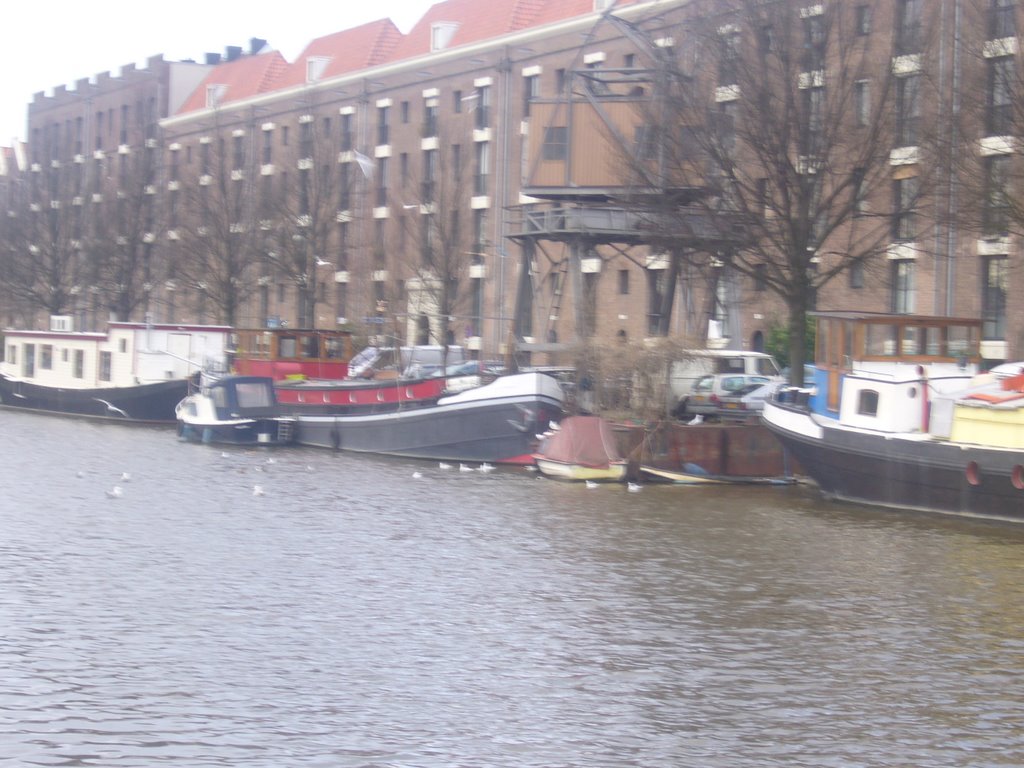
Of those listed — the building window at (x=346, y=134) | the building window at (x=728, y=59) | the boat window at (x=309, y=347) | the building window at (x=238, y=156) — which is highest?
the building window at (x=346, y=134)

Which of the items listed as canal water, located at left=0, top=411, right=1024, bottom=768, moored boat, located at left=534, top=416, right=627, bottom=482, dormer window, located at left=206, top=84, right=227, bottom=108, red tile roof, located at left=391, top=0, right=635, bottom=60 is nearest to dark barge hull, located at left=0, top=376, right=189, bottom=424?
moored boat, located at left=534, top=416, right=627, bottom=482

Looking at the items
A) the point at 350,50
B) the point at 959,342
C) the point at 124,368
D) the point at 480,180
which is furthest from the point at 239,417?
the point at 350,50

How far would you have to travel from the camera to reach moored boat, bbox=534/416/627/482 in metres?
31.9

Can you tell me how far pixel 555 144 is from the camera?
126ft

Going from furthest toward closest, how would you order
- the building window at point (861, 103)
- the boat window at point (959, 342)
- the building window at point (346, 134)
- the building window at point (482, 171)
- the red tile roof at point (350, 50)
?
the red tile roof at point (350, 50)
the building window at point (346, 134)
the building window at point (482, 171)
the building window at point (861, 103)
the boat window at point (959, 342)

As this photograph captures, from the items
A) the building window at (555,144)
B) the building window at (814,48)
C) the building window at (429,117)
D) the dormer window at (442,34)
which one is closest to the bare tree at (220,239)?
the building window at (429,117)

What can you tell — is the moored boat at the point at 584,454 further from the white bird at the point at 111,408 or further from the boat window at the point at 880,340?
the white bird at the point at 111,408

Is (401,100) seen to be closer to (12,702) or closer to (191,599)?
(191,599)

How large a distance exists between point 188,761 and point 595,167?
29.1 meters

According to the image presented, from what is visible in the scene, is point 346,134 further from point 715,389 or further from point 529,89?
point 715,389

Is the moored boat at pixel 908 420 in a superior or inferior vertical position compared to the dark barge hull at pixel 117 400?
superior

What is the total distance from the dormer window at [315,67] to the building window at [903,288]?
4305 centimetres

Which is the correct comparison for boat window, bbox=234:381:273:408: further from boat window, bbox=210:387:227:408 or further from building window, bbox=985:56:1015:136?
building window, bbox=985:56:1015:136

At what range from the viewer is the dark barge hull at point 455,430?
35.0 meters
